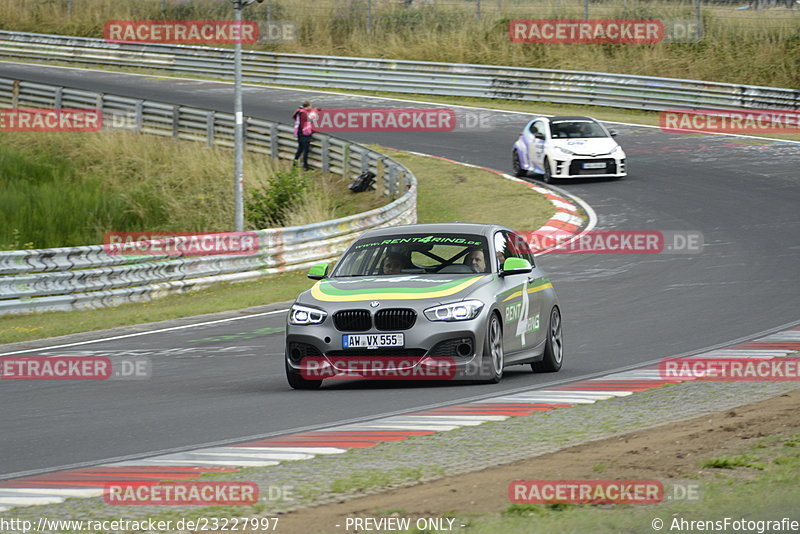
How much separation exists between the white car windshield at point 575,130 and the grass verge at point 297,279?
1.64 m

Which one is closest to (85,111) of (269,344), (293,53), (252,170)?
(252,170)

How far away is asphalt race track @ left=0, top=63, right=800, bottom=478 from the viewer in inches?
354

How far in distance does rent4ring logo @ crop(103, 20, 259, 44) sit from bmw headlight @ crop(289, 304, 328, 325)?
43385 mm

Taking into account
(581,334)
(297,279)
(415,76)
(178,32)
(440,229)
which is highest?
(178,32)

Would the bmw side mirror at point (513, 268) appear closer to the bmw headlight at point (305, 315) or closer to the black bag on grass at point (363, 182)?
the bmw headlight at point (305, 315)

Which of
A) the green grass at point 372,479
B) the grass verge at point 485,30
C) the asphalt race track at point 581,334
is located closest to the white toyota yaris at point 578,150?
the asphalt race track at point 581,334

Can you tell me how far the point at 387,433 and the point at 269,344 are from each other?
19.9 feet

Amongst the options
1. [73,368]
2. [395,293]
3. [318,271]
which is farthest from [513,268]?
[73,368]

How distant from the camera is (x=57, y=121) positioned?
38656 mm

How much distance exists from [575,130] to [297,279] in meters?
10.8

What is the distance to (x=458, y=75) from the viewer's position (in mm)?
44281

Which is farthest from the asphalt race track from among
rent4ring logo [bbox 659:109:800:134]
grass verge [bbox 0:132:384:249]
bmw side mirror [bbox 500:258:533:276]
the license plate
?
grass verge [bbox 0:132:384:249]

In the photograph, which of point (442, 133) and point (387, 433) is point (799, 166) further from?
point (387, 433)

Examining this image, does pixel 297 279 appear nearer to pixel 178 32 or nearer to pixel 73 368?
pixel 73 368
